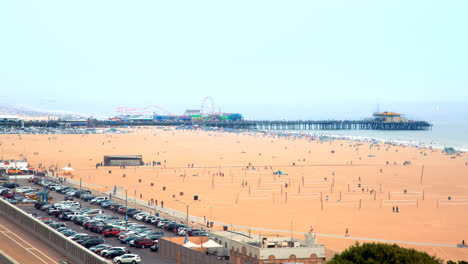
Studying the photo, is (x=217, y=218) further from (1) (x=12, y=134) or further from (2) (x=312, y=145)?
(1) (x=12, y=134)

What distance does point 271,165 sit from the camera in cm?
6159

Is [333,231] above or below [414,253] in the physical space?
below

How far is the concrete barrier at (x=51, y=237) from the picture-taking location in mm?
18016

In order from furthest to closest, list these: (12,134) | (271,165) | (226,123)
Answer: (226,123) < (12,134) < (271,165)

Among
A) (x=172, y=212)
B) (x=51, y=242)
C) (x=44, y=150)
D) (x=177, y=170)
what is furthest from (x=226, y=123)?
(x=51, y=242)

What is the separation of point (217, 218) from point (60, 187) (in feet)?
41.1

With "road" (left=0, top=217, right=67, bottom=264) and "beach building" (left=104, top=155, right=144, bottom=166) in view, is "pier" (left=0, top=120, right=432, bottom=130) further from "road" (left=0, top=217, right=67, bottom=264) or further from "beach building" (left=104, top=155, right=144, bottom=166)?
"road" (left=0, top=217, right=67, bottom=264)

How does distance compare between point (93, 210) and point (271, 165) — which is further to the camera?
point (271, 165)

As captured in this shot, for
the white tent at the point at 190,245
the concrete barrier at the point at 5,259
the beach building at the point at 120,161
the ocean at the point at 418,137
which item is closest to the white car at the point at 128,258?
the white tent at the point at 190,245

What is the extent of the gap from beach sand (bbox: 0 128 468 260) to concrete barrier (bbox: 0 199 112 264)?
11154mm

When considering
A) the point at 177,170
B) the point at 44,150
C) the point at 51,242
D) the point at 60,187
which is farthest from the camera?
the point at 44,150

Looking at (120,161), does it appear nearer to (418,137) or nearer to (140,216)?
(140,216)

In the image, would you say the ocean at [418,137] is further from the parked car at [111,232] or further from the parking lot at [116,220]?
the parked car at [111,232]

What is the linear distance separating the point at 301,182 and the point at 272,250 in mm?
29753
